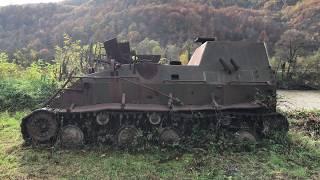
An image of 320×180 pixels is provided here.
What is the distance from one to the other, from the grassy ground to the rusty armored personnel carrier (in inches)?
19.6

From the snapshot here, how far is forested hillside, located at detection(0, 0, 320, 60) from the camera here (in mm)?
52531

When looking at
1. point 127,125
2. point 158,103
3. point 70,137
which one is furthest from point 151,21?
point 70,137

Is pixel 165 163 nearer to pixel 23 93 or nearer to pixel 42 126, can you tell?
pixel 42 126

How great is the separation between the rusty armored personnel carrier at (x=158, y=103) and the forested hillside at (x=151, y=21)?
36408 millimetres

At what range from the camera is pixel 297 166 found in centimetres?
927

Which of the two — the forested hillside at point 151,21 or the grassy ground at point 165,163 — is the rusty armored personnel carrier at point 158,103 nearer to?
the grassy ground at point 165,163

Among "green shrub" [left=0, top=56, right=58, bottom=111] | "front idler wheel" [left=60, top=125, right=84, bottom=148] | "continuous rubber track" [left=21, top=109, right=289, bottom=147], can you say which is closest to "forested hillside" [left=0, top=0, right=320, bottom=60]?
"green shrub" [left=0, top=56, right=58, bottom=111]

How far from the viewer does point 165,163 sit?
9.36m

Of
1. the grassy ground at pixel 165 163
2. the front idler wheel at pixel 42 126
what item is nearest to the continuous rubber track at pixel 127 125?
the front idler wheel at pixel 42 126

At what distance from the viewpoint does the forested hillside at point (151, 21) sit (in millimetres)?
52531

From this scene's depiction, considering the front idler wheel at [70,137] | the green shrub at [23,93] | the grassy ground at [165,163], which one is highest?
the green shrub at [23,93]

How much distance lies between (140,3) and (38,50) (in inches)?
763

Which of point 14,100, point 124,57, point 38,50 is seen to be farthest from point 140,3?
point 124,57

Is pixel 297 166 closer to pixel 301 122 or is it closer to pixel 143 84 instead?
pixel 143 84
